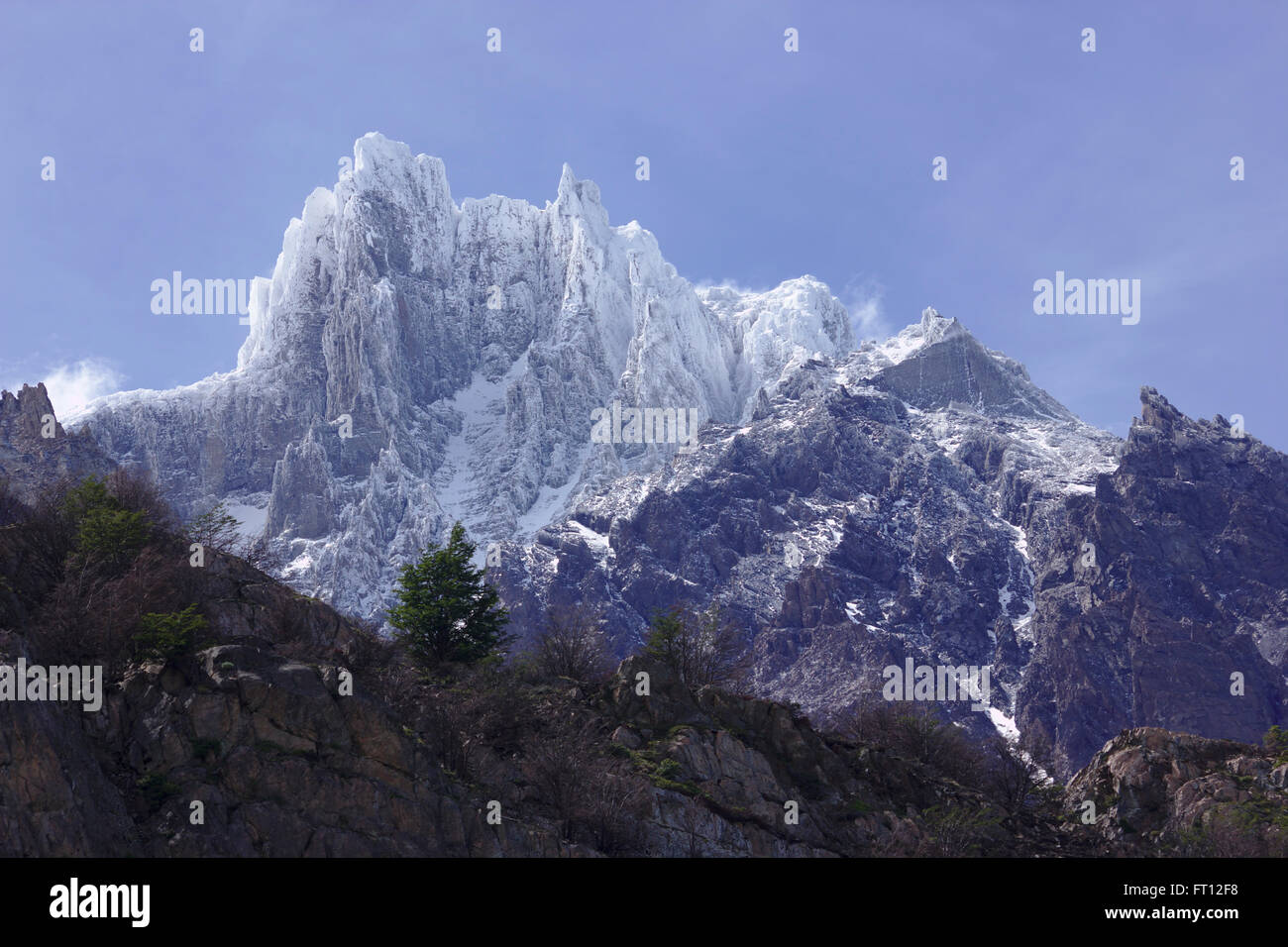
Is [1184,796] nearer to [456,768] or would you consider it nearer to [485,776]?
[485,776]

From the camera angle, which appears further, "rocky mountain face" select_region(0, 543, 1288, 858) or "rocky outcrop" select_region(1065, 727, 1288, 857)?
"rocky outcrop" select_region(1065, 727, 1288, 857)

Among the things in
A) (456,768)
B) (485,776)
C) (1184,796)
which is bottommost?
(1184,796)

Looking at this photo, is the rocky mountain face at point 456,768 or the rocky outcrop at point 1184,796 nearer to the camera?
the rocky mountain face at point 456,768

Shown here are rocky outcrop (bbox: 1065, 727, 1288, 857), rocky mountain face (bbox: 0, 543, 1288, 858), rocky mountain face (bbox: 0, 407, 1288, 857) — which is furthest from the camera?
rocky outcrop (bbox: 1065, 727, 1288, 857)

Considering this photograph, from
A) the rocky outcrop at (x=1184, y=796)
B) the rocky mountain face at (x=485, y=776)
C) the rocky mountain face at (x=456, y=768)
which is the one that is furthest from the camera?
the rocky outcrop at (x=1184, y=796)

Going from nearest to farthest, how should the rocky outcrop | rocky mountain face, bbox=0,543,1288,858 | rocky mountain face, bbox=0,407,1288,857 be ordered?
rocky mountain face, bbox=0,543,1288,858
rocky mountain face, bbox=0,407,1288,857
the rocky outcrop

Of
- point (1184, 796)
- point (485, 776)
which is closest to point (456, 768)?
point (485, 776)

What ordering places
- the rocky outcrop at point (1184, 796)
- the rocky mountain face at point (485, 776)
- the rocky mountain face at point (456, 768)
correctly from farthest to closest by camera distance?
1. the rocky outcrop at point (1184, 796)
2. the rocky mountain face at point (456, 768)
3. the rocky mountain face at point (485, 776)
